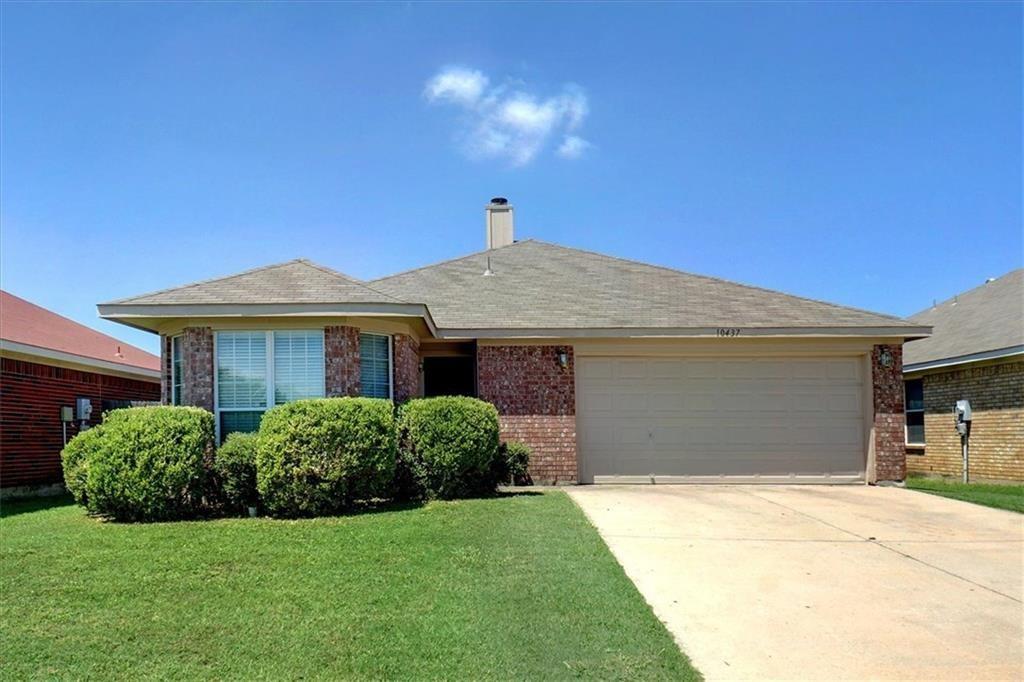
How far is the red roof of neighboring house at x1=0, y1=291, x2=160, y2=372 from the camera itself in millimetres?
11742

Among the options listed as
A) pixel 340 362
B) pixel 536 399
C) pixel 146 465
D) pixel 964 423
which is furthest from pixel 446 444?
pixel 964 423

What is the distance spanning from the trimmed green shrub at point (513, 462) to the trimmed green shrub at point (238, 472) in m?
3.73

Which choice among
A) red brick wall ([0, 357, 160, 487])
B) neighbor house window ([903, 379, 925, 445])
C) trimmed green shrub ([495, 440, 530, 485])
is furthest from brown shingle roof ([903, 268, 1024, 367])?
red brick wall ([0, 357, 160, 487])

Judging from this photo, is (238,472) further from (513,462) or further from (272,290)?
(513,462)

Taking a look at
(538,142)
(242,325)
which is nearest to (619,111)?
(538,142)

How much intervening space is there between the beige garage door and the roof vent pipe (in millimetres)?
6777

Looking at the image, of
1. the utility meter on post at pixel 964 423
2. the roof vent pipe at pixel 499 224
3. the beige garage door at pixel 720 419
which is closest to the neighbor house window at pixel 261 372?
the beige garage door at pixel 720 419

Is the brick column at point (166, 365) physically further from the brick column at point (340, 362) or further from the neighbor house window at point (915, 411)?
the neighbor house window at point (915, 411)

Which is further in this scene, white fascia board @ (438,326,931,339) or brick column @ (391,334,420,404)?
white fascia board @ (438,326,931,339)

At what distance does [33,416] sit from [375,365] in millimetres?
6481

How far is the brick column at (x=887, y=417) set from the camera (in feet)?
39.5

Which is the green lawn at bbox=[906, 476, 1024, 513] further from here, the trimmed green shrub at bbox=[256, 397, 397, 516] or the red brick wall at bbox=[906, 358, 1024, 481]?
the trimmed green shrub at bbox=[256, 397, 397, 516]

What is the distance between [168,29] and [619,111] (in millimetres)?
7773

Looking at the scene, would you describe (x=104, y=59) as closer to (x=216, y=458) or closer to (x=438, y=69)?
(x=438, y=69)
